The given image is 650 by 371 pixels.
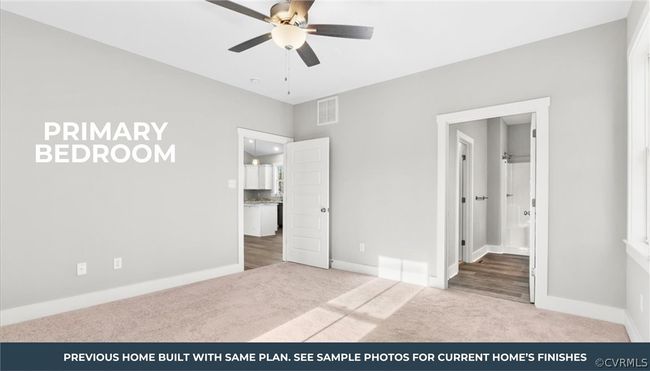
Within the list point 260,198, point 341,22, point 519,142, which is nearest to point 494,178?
point 519,142

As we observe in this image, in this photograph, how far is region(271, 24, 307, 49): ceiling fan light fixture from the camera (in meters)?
2.29

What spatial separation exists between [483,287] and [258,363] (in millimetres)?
2996

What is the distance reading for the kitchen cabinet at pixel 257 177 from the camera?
396 inches

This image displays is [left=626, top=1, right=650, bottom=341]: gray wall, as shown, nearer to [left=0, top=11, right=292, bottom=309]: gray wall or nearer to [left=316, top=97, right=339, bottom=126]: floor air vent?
[left=316, top=97, right=339, bottom=126]: floor air vent

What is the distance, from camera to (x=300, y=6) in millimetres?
2184

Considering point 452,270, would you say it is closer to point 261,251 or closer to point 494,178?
point 494,178

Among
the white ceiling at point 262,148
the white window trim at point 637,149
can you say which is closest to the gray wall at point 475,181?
the white window trim at point 637,149

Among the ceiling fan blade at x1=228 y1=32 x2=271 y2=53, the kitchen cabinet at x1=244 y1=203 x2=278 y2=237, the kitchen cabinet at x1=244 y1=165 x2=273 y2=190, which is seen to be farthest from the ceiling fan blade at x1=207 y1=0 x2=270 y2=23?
the kitchen cabinet at x1=244 y1=165 x2=273 y2=190

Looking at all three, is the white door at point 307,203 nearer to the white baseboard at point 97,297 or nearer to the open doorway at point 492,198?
the white baseboard at point 97,297

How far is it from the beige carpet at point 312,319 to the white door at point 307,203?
1.14 m

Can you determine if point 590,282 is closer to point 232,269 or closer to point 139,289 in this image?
point 232,269

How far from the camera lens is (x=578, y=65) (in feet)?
9.81

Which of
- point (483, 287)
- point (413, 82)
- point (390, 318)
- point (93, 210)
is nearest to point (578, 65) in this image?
point (413, 82)

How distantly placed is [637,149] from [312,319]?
123 inches
